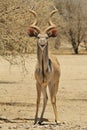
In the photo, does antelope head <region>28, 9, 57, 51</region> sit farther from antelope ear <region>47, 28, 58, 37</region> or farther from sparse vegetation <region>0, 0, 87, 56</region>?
sparse vegetation <region>0, 0, 87, 56</region>

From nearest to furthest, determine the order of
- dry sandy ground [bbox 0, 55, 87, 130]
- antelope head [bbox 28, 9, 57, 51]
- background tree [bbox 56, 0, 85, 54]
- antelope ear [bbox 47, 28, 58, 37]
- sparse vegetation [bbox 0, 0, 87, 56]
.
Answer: antelope head [bbox 28, 9, 57, 51], dry sandy ground [bbox 0, 55, 87, 130], antelope ear [bbox 47, 28, 58, 37], sparse vegetation [bbox 0, 0, 87, 56], background tree [bbox 56, 0, 85, 54]

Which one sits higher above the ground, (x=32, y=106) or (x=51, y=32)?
(x=51, y=32)

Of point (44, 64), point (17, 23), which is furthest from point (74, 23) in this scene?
point (44, 64)

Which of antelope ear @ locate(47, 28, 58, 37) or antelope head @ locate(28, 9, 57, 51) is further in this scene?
antelope ear @ locate(47, 28, 58, 37)

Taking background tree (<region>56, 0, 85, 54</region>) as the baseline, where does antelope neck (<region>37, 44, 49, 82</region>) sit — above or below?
above

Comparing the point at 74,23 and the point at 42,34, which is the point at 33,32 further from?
the point at 74,23

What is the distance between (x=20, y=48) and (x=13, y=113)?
3.41 meters

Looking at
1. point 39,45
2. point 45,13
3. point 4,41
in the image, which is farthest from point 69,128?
point 45,13

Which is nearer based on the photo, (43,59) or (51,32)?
(43,59)

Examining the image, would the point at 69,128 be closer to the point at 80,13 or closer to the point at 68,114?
the point at 68,114

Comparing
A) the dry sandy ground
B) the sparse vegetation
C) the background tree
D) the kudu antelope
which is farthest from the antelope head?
the background tree

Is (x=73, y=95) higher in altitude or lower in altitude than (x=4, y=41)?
lower

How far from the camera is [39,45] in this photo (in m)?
12.5

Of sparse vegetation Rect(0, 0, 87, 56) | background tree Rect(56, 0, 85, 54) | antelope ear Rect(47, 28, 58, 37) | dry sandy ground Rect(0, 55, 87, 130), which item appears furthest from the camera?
background tree Rect(56, 0, 85, 54)
